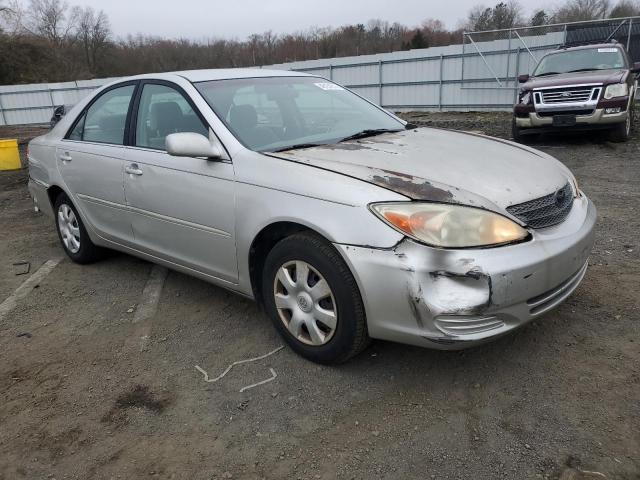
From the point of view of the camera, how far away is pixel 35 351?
11.1 feet

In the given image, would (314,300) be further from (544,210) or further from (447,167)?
(544,210)

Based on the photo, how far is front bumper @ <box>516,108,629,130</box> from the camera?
29.6 feet

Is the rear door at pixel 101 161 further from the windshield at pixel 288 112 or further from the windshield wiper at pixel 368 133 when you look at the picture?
the windshield wiper at pixel 368 133

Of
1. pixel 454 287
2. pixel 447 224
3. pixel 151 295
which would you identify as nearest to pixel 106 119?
pixel 151 295

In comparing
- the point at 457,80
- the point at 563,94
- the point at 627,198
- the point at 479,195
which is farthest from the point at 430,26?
the point at 479,195

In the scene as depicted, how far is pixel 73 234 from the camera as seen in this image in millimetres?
4789

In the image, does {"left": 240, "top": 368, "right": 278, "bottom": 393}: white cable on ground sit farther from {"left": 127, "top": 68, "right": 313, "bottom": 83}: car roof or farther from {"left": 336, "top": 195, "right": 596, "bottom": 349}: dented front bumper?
{"left": 127, "top": 68, "right": 313, "bottom": 83}: car roof

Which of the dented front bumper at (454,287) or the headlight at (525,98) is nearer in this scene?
the dented front bumper at (454,287)

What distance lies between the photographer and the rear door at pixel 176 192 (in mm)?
3152

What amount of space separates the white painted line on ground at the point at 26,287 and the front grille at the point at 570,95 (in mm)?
8268

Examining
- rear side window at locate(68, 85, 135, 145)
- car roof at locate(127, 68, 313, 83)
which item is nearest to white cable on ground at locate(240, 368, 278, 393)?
car roof at locate(127, 68, 313, 83)

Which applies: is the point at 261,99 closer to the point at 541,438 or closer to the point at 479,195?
the point at 479,195

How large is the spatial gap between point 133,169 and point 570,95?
8057 millimetres

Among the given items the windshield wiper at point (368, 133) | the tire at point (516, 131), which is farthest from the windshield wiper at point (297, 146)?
the tire at point (516, 131)
